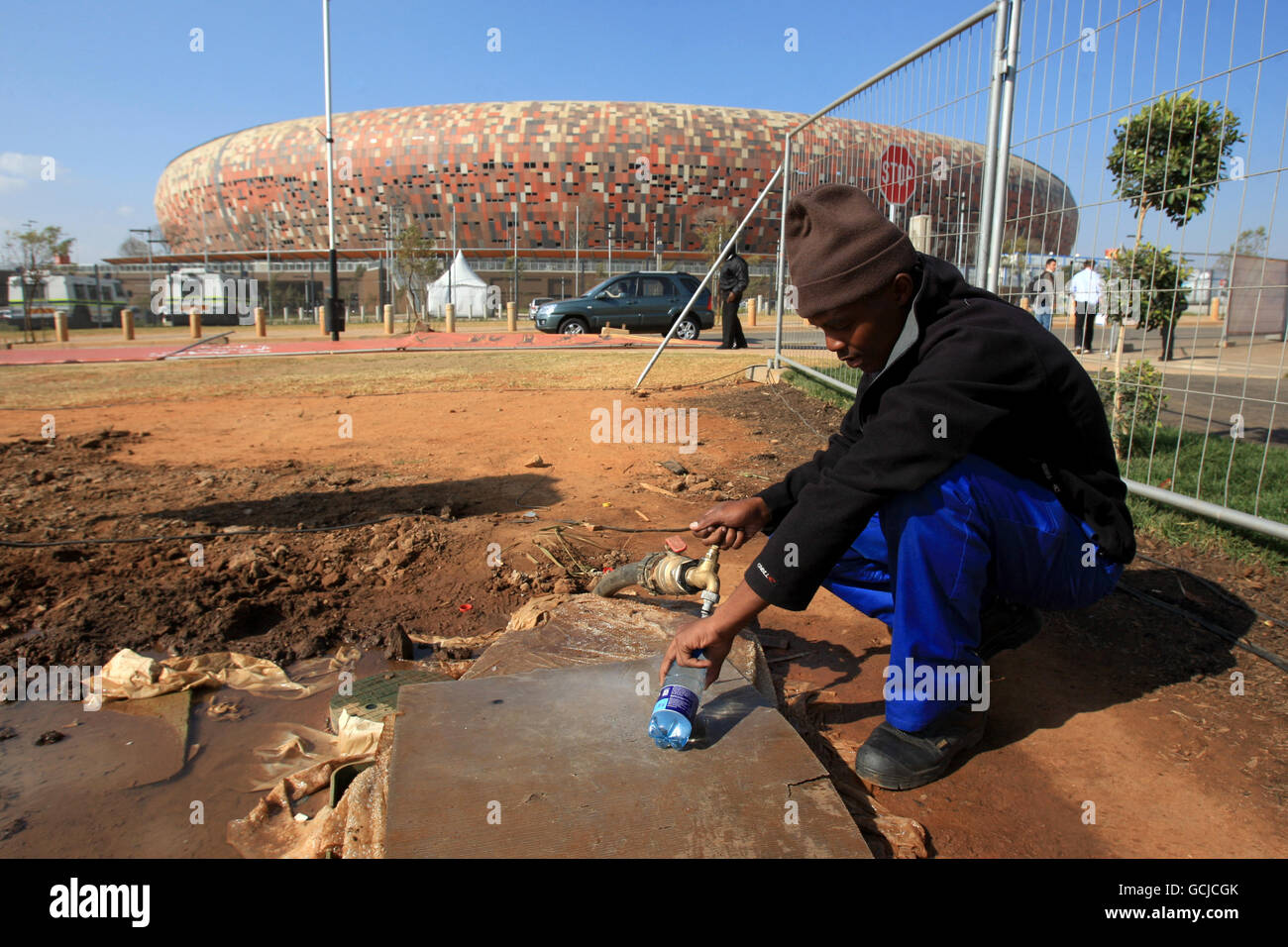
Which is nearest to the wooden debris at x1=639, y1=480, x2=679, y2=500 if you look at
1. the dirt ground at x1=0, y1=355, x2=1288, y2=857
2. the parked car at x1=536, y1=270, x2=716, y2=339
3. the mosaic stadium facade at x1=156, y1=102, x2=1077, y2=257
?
the dirt ground at x1=0, y1=355, x2=1288, y2=857

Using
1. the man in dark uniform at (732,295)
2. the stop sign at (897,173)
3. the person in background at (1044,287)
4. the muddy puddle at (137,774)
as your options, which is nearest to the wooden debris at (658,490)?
the person in background at (1044,287)

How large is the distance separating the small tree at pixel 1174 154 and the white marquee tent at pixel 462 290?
37899mm

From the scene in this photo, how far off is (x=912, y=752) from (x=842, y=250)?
1.27 meters

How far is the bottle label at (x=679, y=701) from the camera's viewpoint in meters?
1.83

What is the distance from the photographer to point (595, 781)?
1.73 meters

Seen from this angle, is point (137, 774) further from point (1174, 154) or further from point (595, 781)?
point (1174, 154)

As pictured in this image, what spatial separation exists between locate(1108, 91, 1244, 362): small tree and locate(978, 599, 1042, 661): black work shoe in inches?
82.9

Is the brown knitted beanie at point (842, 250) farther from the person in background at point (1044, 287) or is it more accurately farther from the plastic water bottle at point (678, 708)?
the person in background at point (1044, 287)

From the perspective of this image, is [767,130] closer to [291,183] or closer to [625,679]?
[291,183]

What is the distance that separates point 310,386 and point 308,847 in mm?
8633

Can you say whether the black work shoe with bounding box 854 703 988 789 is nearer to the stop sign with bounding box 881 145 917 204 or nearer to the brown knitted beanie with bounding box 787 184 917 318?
the brown knitted beanie with bounding box 787 184 917 318

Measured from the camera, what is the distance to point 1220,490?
13.1ft
